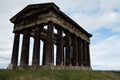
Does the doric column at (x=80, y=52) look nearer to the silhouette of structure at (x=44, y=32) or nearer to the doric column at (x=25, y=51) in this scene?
the silhouette of structure at (x=44, y=32)

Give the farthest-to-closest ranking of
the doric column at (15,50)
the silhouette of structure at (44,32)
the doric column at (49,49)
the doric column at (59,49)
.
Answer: the doric column at (15,50)
the doric column at (59,49)
the silhouette of structure at (44,32)
the doric column at (49,49)

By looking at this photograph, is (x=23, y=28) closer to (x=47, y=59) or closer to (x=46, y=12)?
(x=46, y=12)

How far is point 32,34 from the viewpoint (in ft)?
123

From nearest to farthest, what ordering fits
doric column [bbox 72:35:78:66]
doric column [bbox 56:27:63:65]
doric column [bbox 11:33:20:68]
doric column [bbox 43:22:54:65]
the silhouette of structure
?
1. doric column [bbox 43:22:54:65]
2. the silhouette of structure
3. doric column [bbox 56:27:63:65]
4. doric column [bbox 11:33:20:68]
5. doric column [bbox 72:35:78:66]

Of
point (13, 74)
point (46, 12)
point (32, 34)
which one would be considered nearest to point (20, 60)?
point (32, 34)

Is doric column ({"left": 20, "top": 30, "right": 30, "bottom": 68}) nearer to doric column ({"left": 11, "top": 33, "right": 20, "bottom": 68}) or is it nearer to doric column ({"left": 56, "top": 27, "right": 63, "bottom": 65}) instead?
doric column ({"left": 11, "top": 33, "right": 20, "bottom": 68})

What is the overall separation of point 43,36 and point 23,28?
6.55m

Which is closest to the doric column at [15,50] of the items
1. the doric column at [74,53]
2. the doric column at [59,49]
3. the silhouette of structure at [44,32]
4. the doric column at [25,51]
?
the silhouette of structure at [44,32]

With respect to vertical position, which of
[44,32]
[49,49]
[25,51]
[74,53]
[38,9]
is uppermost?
[38,9]

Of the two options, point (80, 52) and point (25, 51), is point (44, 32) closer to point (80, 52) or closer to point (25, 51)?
point (25, 51)

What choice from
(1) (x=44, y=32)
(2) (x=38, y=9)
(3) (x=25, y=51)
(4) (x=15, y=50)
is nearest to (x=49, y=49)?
(3) (x=25, y=51)

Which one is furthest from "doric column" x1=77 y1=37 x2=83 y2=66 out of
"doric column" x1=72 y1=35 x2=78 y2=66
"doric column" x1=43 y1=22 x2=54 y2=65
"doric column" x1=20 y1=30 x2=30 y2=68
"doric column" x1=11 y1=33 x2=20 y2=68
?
"doric column" x1=11 y1=33 x2=20 y2=68

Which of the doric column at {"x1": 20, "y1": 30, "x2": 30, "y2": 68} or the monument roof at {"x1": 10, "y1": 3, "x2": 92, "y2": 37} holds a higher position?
the monument roof at {"x1": 10, "y1": 3, "x2": 92, "y2": 37}

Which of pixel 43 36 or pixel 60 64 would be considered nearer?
pixel 60 64
